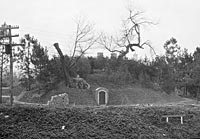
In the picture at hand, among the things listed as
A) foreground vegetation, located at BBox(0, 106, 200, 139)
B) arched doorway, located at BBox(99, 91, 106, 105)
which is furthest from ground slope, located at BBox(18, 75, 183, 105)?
foreground vegetation, located at BBox(0, 106, 200, 139)

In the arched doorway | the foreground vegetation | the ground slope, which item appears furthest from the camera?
the arched doorway

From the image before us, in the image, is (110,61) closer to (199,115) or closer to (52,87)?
(52,87)

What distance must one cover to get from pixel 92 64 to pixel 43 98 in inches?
456

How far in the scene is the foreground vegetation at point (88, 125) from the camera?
29.5ft

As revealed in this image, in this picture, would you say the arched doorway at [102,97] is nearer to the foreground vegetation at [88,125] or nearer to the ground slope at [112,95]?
the ground slope at [112,95]

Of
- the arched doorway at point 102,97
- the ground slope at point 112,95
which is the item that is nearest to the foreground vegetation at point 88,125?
the ground slope at point 112,95

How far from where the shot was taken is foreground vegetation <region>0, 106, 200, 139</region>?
8984 mm

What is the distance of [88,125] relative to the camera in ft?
32.5

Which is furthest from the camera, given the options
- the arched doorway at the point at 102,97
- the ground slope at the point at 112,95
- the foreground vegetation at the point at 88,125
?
the arched doorway at the point at 102,97

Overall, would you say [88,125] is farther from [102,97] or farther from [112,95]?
[112,95]

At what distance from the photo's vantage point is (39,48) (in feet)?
99.0

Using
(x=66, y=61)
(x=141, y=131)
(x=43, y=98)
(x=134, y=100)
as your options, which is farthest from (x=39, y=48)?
(x=141, y=131)

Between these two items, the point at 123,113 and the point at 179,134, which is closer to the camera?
the point at 179,134

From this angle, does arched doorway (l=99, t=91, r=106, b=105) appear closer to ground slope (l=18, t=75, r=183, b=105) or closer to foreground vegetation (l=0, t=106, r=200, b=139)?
ground slope (l=18, t=75, r=183, b=105)
